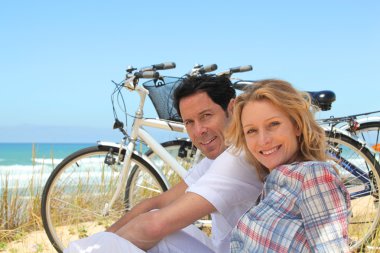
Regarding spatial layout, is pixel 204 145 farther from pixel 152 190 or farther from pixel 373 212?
pixel 373 212

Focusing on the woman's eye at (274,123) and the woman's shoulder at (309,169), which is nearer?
the woman's shoulder at (309,169)

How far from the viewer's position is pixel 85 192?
4.25 m

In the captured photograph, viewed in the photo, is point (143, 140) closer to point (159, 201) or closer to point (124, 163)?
point (124, 163)

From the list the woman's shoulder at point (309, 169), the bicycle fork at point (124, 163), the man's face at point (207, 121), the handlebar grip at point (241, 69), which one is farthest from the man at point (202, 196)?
the handlebar grip at point (241, 69)

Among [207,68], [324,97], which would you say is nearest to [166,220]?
[324,97]

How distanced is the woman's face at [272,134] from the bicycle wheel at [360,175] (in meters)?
2.00

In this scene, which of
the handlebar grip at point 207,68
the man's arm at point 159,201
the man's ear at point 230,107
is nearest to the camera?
the man's ear at point 230,107

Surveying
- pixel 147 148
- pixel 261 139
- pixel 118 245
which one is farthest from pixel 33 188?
pixel 261 139

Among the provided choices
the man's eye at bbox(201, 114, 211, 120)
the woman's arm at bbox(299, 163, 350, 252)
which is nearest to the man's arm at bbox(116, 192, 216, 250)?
the woman's arm at bbox(299, 163, 350, 252)

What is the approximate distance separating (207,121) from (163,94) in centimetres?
136

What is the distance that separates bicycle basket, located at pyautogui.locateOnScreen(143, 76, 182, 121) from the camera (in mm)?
3393

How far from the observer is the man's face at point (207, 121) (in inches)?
82.4

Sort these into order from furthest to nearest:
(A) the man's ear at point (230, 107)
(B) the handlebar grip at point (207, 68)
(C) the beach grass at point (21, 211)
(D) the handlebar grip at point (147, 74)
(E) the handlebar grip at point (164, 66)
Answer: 1. (C) the beach grass at point (21, 211)
2. (B) the handlebar grip at point (207, 68)
3. (E) the handlebar grip at point (164, 66)
4. (D) the handlebar grip at point (147, 74)
5. (A) the man's ear at point (230, 107)

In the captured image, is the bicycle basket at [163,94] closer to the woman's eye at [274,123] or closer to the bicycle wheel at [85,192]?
the bicycle wheel at [85,192]
